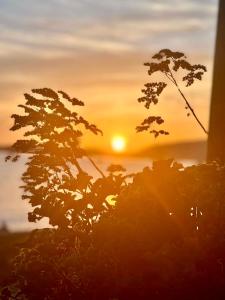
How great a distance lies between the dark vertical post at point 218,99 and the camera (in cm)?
1042

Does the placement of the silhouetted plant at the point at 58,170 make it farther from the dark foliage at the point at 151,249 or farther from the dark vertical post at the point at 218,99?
the dark vertical post at the point at 218,99

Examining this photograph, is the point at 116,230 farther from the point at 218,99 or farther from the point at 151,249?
the point at 218,99

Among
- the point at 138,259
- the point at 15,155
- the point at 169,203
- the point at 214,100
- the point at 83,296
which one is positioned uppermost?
the point at 214,100

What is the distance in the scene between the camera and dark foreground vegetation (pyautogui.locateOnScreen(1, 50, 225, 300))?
690cm

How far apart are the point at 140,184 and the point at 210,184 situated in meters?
1.03

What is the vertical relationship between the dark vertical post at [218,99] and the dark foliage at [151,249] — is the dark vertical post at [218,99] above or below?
above

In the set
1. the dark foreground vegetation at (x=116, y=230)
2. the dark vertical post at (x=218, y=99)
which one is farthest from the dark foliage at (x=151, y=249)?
the dark vertical post at (x=218, y=99)

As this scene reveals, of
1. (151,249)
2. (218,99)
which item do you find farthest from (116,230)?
(218,99)

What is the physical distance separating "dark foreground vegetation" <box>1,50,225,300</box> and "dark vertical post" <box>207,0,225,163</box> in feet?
7.95

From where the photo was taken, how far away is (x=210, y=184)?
7.29m

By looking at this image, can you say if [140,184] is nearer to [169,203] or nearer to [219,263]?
[169,203]

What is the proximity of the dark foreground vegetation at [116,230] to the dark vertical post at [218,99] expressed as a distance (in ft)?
7.95

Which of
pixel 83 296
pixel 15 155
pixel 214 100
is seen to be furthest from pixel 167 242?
pixel 214 100

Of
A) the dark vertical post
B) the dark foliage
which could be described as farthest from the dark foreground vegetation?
the dark vertical post
